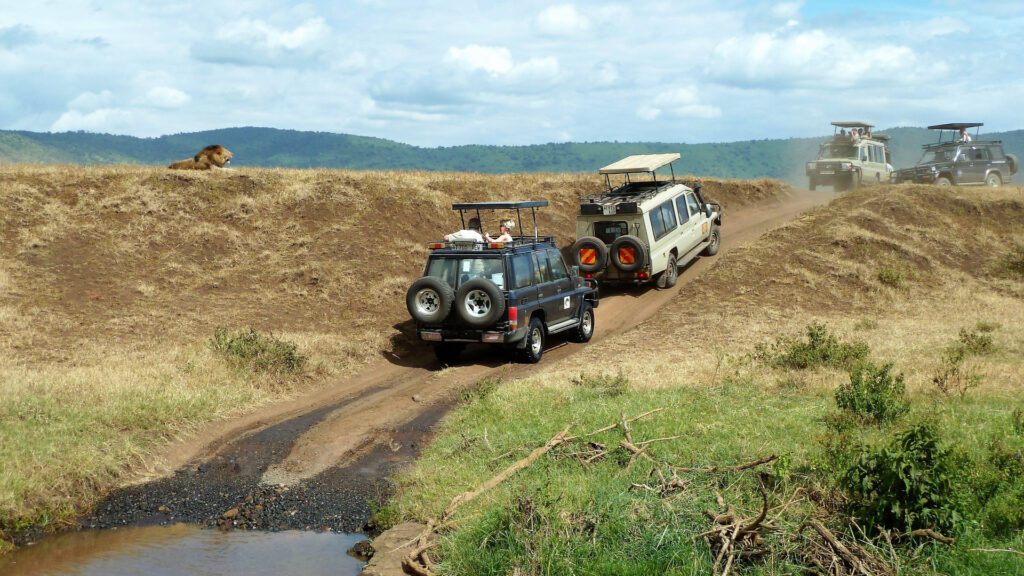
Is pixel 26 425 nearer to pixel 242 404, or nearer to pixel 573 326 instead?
pixel 242 404

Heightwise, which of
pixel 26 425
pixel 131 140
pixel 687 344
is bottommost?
pixel 687 344

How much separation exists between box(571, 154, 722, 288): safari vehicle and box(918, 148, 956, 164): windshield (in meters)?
13.1

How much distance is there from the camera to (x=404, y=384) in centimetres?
1419

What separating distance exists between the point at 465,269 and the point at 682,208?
9.06m

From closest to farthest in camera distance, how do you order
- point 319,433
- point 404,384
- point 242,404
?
point 319,433 → point 242,404 → point 404,384

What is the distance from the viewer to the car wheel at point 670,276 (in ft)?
69.8

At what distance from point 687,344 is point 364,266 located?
815cm

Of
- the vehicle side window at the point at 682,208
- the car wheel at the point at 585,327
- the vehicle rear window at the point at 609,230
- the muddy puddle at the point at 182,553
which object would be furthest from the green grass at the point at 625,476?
the vehicle side window at the point at 682,208

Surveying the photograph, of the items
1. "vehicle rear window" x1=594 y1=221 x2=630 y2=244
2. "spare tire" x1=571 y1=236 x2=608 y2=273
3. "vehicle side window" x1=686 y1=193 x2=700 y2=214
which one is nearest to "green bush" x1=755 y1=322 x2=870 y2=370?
"spare tire" x1=571 y1=236 x2=608 y2=273

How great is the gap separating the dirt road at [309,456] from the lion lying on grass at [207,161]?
13.2 meters

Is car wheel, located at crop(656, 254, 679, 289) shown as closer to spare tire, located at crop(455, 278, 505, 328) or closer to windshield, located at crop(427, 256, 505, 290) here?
windshield, located at crop(427, 256, 505, 290)

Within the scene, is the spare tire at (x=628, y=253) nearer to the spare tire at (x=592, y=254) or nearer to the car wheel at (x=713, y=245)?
the spare tire at (x=592, y=254)

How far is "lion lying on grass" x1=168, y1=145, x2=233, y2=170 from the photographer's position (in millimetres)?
25766

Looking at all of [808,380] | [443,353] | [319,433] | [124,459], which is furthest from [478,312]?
[124,459]
